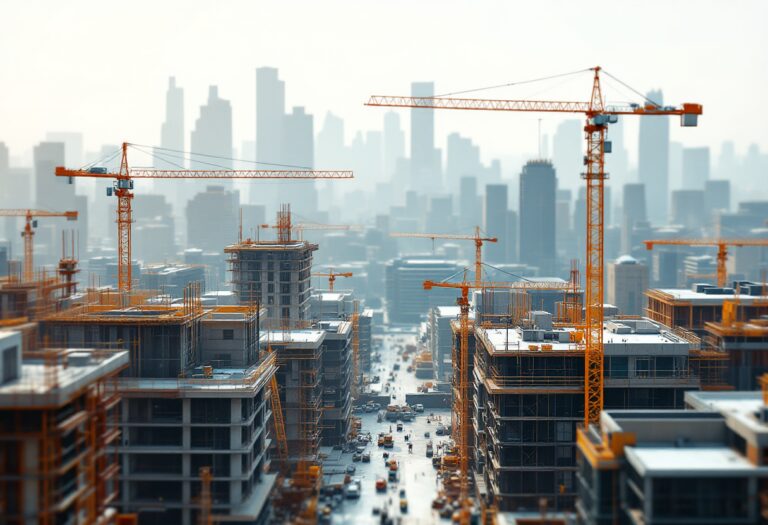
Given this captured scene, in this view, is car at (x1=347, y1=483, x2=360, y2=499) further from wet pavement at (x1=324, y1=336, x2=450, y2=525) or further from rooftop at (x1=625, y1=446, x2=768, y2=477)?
rooftop at (x1=625, y1=446, x2=768, y2=477)

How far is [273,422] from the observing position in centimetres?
8744

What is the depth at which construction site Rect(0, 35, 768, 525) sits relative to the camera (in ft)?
140

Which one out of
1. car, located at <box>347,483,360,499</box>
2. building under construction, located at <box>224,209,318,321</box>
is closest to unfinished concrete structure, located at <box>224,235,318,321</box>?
building under construction, located at <box>224,209,318,321</box>

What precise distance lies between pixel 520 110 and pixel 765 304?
104ft

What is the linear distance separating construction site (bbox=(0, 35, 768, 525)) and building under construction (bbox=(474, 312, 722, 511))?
0.14 metres

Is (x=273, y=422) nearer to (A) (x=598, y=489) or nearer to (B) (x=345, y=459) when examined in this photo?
(B) (x=345, y=459)

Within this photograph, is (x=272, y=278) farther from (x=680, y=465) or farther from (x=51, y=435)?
(x=680, y=465)

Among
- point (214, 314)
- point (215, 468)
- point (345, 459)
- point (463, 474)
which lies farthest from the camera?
point (345, 459)

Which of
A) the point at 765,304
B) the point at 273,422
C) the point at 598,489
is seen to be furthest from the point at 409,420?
the point at 598,489

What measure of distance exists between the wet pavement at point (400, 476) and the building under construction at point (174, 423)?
49.0 feet

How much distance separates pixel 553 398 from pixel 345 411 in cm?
3956

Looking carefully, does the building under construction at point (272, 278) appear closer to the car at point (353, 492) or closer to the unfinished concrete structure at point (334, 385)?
the unfinished concrete structure at point (334, 385)

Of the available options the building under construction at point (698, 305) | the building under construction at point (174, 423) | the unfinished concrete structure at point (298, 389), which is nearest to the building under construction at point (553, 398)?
the building under construction at point (174, 423)

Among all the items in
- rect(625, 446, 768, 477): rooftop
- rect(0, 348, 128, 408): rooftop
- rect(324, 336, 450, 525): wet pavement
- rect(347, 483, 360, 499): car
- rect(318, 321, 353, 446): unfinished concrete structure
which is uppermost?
rect(0, 348, 128, 408): rooftop
